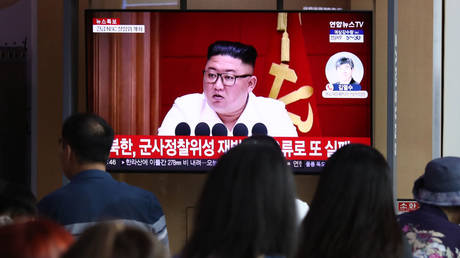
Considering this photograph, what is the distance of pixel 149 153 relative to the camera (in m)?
5.12

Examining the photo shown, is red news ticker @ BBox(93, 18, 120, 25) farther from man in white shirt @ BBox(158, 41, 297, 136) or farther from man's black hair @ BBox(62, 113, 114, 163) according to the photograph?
man's black hair @ BBox(62, 113, 114, 163)

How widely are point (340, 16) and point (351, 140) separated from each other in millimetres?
967

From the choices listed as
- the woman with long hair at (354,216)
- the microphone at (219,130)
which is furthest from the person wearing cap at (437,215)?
the microphone at (219,130)

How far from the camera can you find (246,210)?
1.67 meters

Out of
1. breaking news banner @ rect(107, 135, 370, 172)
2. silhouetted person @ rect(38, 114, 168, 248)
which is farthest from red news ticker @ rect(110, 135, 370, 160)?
silhouetted person @ rect(38, 114, 168, 248)

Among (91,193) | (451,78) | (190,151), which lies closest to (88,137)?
(91,193)

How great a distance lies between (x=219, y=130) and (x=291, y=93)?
63 cm

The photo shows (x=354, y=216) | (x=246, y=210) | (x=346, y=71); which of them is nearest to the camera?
(x=246, y=210)

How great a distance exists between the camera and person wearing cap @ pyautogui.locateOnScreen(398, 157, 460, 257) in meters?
2.53

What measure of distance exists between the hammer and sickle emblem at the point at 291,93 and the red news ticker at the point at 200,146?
0.38ft

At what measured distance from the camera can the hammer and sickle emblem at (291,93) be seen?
16.8 ft

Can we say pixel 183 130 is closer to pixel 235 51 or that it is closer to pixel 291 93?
pixel 235 51

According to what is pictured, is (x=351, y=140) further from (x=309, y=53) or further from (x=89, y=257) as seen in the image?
(x=89, y=257)

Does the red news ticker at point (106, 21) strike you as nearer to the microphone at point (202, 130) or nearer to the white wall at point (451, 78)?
the microphone at point (202, 130)
